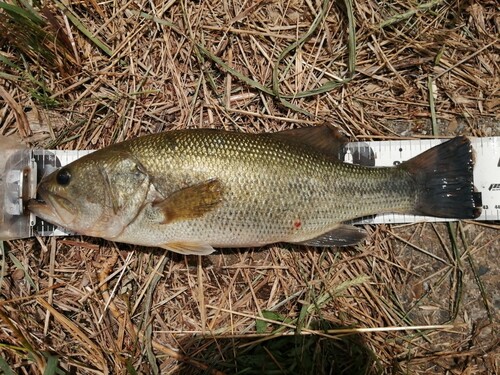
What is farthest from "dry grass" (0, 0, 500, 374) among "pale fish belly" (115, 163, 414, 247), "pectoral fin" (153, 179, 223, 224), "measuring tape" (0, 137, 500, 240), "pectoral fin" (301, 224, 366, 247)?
"pectoral fin" (153, 179, 223, 224)

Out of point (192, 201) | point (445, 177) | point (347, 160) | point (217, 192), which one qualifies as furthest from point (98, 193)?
point (445, 177)

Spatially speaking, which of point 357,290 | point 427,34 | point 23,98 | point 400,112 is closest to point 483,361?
point 357,290

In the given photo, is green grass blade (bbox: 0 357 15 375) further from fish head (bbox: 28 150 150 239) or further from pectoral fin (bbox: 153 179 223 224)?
pectoral fin (bbox: 153 179 223 224)

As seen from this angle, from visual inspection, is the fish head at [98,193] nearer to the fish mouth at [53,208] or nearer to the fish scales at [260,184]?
the fish mouth at [53,208]

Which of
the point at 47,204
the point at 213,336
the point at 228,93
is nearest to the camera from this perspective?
the point at 47,204

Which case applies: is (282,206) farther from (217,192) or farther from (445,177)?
(445,177)

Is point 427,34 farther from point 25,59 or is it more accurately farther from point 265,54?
point 25,59
